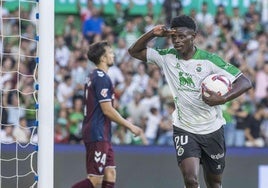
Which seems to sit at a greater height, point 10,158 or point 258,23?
point 258,23

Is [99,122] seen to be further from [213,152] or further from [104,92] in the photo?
[213,152]

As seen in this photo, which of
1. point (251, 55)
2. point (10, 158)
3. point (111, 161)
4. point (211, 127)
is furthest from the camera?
point (251, 55)

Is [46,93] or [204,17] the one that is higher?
[204,17]

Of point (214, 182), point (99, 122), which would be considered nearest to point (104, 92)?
point (99, 122)

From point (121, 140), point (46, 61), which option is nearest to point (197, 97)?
point (46, 61)

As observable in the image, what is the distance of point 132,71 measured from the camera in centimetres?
1411

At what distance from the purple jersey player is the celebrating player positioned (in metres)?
1.08

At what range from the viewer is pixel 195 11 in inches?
603

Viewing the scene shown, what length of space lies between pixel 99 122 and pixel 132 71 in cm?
513

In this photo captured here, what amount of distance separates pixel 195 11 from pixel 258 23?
1.26m

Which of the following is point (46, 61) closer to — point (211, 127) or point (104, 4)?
point (211, 127)

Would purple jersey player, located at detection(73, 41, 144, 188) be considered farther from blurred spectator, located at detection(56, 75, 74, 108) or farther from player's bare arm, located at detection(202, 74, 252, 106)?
blurred spectator, located at detection(56, 75, 74, 108)

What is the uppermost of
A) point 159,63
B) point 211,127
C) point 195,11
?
point 195,11

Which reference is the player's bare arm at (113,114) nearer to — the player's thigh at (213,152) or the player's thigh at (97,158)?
the player's thigh at (97,158)
